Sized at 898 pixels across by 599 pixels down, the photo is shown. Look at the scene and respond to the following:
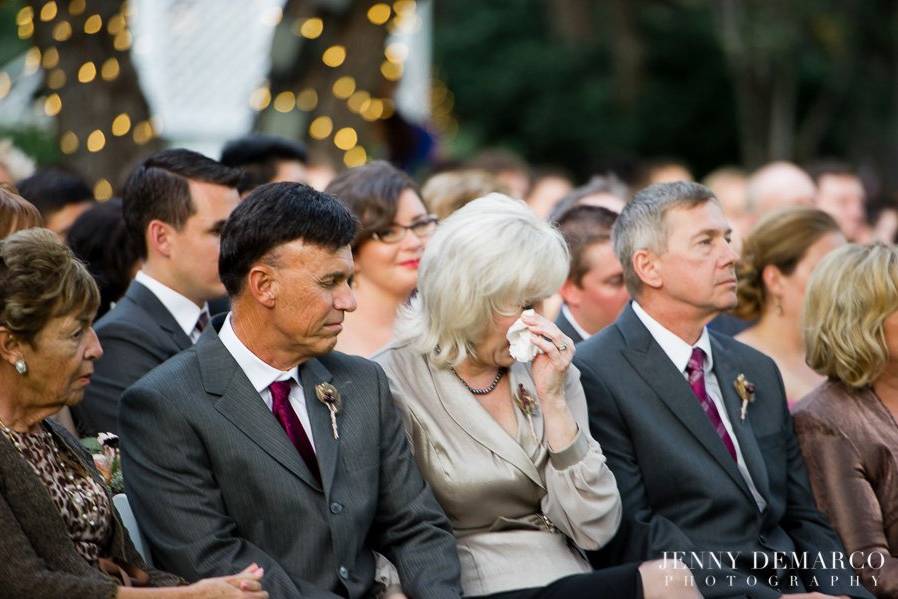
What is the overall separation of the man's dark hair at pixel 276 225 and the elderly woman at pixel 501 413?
20.7 inches

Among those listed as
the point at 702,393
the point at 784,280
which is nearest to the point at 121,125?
the point at 784,280

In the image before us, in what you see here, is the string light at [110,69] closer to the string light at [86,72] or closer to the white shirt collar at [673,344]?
the string light at [86,72]

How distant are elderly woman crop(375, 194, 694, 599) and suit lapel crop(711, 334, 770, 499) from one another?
0.70 metres

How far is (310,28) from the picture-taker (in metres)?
11.4

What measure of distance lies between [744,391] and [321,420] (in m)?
1.78

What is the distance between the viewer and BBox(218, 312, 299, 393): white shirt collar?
4559mm

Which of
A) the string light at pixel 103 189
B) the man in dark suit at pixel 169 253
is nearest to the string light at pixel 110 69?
the string light at pixel 103 189

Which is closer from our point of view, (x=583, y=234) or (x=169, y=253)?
(x=169, y=253)

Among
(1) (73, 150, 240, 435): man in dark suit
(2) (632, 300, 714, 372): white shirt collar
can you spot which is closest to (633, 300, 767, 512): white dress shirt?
(2) (632, 300, 714, 372): white shirt collar

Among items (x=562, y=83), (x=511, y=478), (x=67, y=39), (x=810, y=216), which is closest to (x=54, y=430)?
(x=511, y=478)

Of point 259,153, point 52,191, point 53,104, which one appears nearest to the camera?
point 52,191

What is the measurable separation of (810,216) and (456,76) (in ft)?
67.0

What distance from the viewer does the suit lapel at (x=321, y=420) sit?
444 centimetres

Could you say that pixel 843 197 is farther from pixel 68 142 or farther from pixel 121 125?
pixel 68 142
